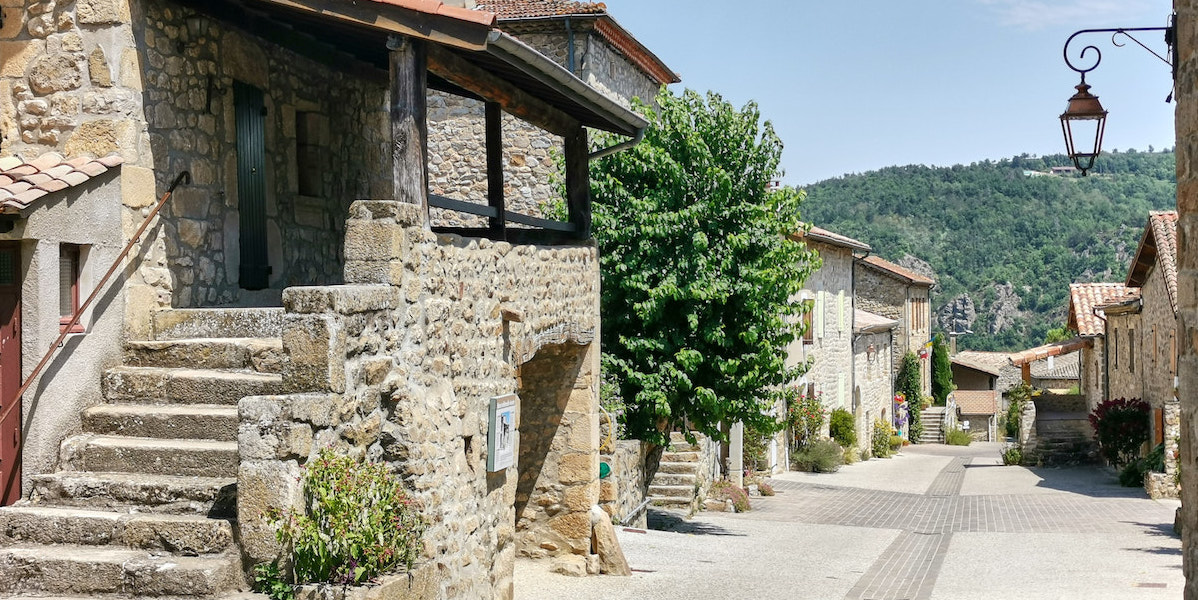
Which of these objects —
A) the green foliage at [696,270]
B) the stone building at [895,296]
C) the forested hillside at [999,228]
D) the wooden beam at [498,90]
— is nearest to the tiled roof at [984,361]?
the stone building at [895,296]

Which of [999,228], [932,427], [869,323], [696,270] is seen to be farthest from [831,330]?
[999,228]

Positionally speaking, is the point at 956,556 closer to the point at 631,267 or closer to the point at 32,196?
the point at 631,267

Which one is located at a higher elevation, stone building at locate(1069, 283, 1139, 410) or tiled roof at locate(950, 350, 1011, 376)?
stone building at locate(1069, 283, 1139, 410)

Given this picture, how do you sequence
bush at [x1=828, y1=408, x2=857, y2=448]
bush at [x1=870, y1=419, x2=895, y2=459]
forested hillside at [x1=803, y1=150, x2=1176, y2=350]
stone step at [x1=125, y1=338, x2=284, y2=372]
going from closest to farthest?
stone step at [x1=125, y1=338, x2=284, y2=372] < bush at [x1=828, y1=408, x2=857, y2=448] < bush at [x1=870, y1=419, x2=895, y2=459] < forested hillside at [x1=803, y1=150, x2=1176, y2=350]

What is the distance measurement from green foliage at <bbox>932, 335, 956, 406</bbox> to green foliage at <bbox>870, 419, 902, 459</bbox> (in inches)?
527

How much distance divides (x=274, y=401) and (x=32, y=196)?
1.99 m

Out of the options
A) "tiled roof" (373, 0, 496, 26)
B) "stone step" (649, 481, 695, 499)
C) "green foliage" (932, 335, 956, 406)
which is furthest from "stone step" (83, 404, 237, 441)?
"green foliage" (932, 335, 956, 406)

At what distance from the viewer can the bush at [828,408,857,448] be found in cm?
3172

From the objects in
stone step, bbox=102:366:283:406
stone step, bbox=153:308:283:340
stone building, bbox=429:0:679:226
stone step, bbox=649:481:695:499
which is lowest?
stone step, bbox=649:481:695:499

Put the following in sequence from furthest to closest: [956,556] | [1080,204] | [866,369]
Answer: [1080,204] → [866,369] → [956,556]

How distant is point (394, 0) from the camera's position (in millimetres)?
6816

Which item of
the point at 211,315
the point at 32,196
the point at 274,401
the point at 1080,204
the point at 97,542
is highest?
the point at 1080,204

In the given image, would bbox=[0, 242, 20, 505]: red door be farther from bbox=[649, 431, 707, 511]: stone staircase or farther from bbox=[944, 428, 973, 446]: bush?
bbox=[944, 428, 973, 446]: bush

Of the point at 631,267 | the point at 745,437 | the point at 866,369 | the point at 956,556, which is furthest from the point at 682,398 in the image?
the point at 866,369
